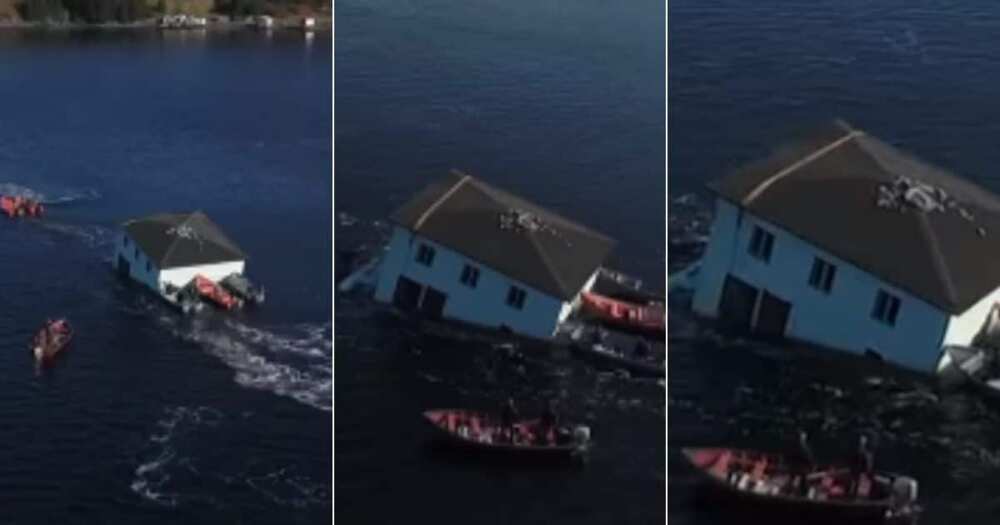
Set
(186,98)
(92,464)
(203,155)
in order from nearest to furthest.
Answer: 1. (92,464)
2. (203,155)
3. (186,98)

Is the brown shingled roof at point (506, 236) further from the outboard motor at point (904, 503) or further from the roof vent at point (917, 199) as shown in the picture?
the outboard motor at point (904, 503)

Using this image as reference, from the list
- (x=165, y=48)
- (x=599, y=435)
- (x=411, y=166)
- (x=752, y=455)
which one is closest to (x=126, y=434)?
(x=411, y=166)

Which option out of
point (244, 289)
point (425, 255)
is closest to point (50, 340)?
point (244, 289)

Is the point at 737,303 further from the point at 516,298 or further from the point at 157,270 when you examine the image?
the point at 157,270

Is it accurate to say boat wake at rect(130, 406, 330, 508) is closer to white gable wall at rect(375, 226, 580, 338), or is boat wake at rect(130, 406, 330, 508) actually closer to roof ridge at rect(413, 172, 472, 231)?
white gable wall at rect(375, 226, 580, 338)

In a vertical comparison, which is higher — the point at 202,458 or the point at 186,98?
the point at 186,98

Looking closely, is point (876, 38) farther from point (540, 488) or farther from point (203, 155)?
point (203, 155)

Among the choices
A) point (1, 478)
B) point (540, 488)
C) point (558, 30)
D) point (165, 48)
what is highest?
point (558, 30)
